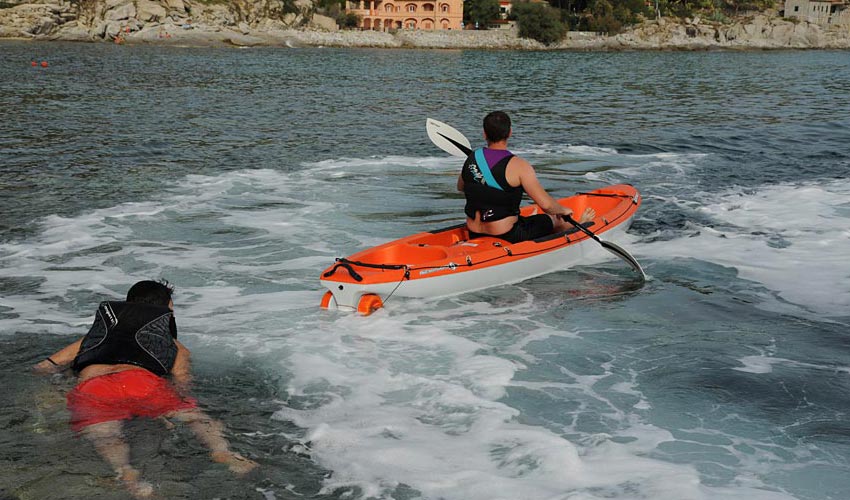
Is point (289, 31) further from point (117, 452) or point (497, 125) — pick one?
point (117, 452)

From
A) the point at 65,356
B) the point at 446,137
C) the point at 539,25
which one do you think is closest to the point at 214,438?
the point at 65,356

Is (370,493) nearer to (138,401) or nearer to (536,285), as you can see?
(138,401)

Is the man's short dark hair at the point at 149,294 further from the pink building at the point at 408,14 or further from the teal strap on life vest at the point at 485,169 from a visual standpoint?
the pink building at the point at 408,14

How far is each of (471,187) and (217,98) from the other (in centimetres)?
2525

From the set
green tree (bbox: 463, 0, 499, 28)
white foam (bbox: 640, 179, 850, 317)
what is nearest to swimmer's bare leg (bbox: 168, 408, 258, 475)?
white foam (bbox: 640, 179, 850, 317)

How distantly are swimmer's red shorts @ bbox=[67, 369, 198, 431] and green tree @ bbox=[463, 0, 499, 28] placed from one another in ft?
364

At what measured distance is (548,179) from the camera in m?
A: 17.2

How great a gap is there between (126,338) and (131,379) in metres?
0.30

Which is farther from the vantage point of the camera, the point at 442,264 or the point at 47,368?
the point at 442,264

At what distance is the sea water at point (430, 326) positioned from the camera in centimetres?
587

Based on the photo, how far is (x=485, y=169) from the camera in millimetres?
9383

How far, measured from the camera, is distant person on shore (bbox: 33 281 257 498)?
594cm

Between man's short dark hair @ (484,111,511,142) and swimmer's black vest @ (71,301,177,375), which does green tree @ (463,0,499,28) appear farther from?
swimmer's black vest @ (71,301,177,375)

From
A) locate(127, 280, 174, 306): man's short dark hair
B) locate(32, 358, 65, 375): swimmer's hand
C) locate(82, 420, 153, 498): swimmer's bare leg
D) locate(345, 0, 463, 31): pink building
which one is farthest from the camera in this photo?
locate(345, 0, 463, 31): pink building
